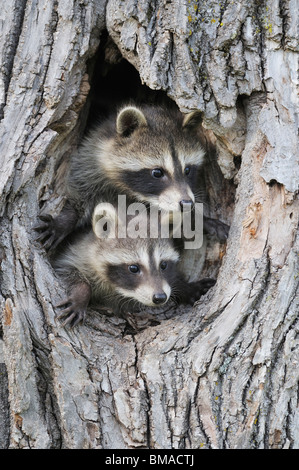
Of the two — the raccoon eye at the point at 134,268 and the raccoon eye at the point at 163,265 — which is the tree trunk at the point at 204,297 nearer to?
the raccoon eye at the point at 134,268

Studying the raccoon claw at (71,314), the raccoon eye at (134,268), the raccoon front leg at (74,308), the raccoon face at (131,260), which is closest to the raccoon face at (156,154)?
the raccoon face at (131,260)

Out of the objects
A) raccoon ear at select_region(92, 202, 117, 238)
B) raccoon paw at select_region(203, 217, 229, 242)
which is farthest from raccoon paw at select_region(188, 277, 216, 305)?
raccoon ear at select_region(92, 202, 117, 238)

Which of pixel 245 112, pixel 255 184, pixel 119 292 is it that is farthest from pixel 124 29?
pixel 119 292

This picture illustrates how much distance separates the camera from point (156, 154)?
14.5ft

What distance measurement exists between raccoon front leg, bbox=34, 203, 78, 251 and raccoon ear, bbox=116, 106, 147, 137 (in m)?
0.73

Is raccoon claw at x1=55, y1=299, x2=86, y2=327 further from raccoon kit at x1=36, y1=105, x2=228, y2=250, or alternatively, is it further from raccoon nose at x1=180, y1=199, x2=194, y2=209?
raccoon nose at x1=180, y1=199, x2=194, y2=209

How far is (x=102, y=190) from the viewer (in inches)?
190

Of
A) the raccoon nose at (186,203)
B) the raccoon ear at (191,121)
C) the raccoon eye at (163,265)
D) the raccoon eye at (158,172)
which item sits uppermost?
the raccoon ear at (191,121)

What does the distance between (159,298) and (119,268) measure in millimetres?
545

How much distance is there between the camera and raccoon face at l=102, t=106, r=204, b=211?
14.2ft

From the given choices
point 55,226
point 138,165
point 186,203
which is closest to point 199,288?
point 186,203

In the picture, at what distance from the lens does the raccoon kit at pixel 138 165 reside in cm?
431

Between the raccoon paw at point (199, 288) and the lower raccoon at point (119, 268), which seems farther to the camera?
the raccoon paw at point (199, 288)
